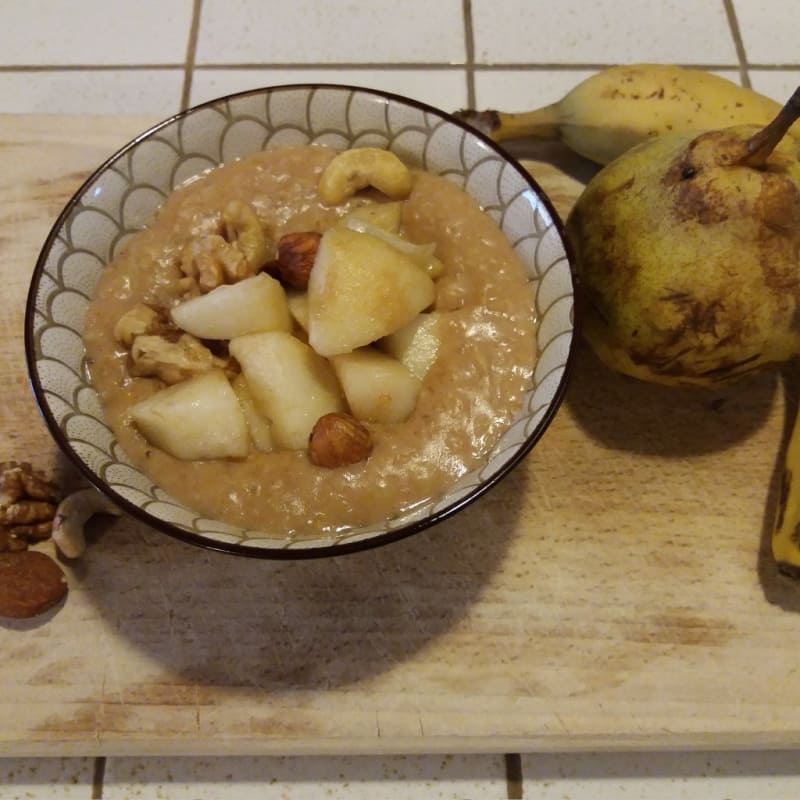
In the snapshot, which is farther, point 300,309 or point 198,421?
point 300,309

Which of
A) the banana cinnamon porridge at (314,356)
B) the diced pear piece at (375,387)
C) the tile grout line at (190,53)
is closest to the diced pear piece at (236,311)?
the banana cinnamon porridge at (314,356)

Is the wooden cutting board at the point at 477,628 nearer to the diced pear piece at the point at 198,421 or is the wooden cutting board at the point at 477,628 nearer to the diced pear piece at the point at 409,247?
the diced pear piece at the point at 198,421

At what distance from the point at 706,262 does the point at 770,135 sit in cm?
18

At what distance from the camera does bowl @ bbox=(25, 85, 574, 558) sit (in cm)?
103

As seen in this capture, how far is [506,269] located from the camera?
1238mm

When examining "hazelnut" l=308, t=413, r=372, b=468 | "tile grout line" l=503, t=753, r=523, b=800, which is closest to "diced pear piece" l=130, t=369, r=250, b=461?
"hazelnut" l=308, t=413, r=372, b=468

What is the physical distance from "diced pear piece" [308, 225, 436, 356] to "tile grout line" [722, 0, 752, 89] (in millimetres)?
1201

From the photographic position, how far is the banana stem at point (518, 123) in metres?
1.57

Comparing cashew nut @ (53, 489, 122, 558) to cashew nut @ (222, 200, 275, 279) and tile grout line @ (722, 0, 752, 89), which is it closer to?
cashew nut @ (222, 200, 275, 279)

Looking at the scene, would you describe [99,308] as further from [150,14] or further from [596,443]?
[150,14]

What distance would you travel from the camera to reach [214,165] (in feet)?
4.52

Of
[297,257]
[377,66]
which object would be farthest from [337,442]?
[377,66]

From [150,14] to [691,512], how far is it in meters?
1.67

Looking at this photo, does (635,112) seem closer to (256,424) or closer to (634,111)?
(634,111)
